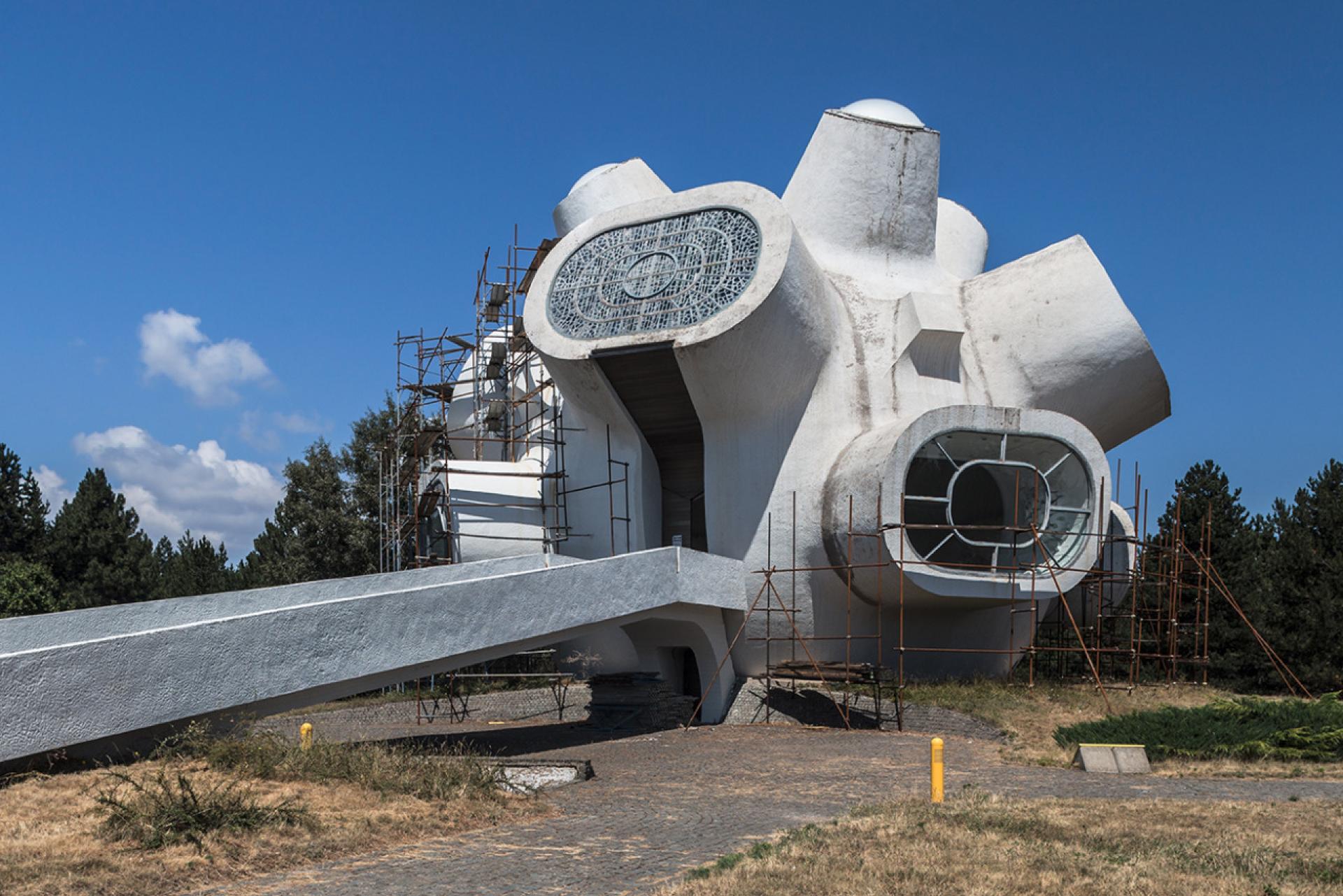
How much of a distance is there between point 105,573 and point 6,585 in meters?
5.50

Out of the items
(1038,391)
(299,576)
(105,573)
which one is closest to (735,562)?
(1038,391)

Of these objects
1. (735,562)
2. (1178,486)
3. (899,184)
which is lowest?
(735,562)

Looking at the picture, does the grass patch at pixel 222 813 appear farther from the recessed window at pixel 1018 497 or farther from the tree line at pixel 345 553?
the tree line at pixel 345 553

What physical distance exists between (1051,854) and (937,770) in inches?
88.9

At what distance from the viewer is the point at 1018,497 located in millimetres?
17859

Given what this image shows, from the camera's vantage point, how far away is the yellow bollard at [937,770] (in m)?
9.60

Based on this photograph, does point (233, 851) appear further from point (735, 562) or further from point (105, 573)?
point (105, 573)

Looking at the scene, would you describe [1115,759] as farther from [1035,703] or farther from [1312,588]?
[1312,588]

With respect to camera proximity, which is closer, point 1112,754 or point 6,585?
point 1112,754

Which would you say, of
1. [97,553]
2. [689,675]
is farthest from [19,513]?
[689,675]

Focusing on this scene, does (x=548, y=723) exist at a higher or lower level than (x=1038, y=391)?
lower

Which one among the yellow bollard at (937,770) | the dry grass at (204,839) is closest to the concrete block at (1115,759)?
the yellow bollard at (937,770)

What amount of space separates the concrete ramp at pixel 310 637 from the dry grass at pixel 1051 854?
576 centimetres

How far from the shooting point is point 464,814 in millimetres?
9258
